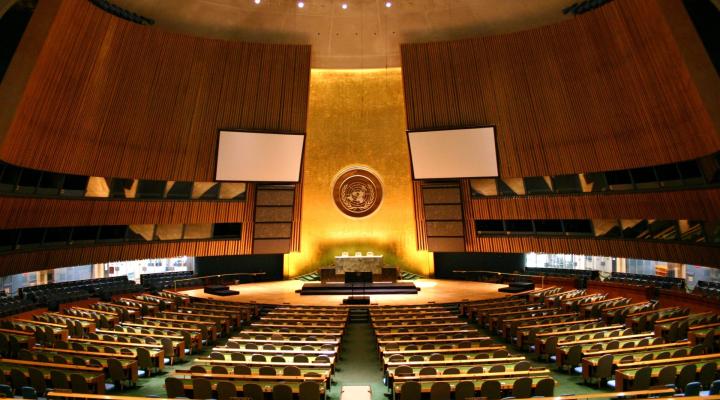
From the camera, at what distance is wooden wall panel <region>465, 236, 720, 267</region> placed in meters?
15.2

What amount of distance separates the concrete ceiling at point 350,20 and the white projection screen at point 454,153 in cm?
419

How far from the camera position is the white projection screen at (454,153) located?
20734 millimetres

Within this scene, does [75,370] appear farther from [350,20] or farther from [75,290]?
[350,20]

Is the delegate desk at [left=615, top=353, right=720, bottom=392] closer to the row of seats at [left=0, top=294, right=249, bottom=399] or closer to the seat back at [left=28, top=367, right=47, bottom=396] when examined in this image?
the row of seats at [left=0, top=294, right=249, bottom=399]

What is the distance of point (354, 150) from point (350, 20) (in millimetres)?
5646

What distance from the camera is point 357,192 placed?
25125mm

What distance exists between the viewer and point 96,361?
9367 mm

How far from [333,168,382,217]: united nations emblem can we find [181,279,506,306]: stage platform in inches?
160

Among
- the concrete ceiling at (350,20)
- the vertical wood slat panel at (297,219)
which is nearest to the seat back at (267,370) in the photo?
the vertical wood slat panel at (297,219)

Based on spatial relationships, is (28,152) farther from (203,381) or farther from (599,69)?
(599,69)

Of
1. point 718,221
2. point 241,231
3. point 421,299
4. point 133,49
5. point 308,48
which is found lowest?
point 421,299

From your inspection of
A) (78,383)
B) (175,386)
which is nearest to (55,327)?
(78,383)

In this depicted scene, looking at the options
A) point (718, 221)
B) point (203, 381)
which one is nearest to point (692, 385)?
point (203, 381)

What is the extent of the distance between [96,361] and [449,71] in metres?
15.9
